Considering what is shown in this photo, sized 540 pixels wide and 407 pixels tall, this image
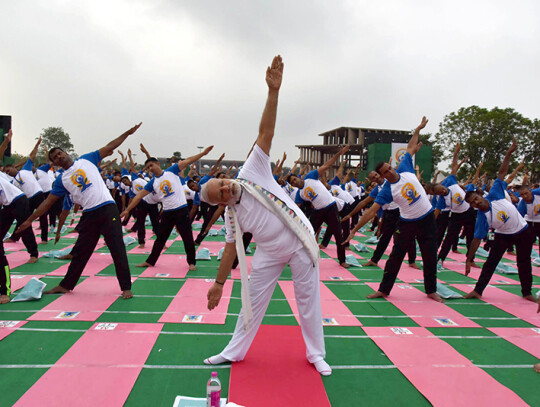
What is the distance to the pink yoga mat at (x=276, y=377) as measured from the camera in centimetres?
267

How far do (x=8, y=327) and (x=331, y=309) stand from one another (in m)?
3.84

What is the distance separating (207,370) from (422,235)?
369cm

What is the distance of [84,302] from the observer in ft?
15.5

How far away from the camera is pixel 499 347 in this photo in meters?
3.74

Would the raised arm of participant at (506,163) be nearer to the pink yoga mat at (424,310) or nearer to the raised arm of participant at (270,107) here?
the pink yoga mat at (424,310)

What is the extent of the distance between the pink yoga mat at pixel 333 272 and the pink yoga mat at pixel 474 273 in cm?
245

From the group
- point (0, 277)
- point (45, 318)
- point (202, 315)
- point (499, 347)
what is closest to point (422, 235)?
point (499, 347)

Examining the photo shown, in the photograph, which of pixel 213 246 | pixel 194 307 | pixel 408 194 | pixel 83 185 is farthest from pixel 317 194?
pixel 83 185

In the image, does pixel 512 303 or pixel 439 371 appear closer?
pixel 439 371

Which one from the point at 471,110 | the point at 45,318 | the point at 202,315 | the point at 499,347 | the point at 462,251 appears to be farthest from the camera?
the point at 471,110

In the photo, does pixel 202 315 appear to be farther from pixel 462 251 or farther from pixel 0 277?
pixel 462 251

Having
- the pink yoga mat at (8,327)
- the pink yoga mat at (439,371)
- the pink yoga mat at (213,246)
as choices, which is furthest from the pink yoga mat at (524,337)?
the pink yoga mat at (213,246)

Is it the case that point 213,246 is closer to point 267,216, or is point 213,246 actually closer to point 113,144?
point 113,144

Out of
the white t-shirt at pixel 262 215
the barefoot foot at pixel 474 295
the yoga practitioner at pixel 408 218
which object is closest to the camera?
the white t-shirt at pixel 262 215
